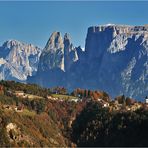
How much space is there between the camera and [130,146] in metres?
A: 199

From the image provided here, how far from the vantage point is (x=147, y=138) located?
655 ft

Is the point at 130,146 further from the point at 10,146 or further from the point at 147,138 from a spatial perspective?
the point at 10,146

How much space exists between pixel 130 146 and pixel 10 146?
1377 inches

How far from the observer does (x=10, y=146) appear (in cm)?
19938

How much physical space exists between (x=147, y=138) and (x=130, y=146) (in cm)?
554

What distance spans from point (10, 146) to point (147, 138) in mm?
40056

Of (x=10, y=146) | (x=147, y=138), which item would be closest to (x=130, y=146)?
(x=147, y=138)
